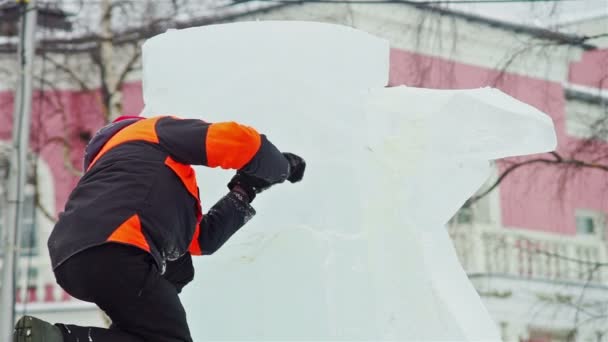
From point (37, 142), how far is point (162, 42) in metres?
7.20

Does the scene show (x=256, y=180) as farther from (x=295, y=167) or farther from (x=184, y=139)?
(x=184, y=139)

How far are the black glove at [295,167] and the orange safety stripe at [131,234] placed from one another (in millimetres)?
518

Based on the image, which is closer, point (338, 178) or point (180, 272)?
point (180, 272)

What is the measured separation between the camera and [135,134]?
8.60ft

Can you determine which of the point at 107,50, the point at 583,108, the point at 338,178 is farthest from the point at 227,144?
the point at 583,108

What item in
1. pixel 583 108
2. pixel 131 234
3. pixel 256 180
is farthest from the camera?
pixel 583 108

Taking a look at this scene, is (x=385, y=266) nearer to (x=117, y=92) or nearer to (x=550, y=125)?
(x=550, y=125)

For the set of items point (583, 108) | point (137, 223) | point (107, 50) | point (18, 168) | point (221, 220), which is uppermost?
point (137, 223)

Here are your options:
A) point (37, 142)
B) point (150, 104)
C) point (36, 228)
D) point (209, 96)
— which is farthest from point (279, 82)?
point (36, 228)

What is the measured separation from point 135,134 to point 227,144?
23cm

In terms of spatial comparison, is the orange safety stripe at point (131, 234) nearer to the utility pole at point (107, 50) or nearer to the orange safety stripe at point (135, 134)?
the orange safety stripe at point (135, 134)

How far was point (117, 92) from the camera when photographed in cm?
921

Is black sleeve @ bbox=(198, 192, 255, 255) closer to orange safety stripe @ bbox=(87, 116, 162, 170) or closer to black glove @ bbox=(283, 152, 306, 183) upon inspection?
black glove @ bbox=(283, 152, 306, 183)

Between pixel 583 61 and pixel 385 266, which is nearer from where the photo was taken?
pixel 385 266
